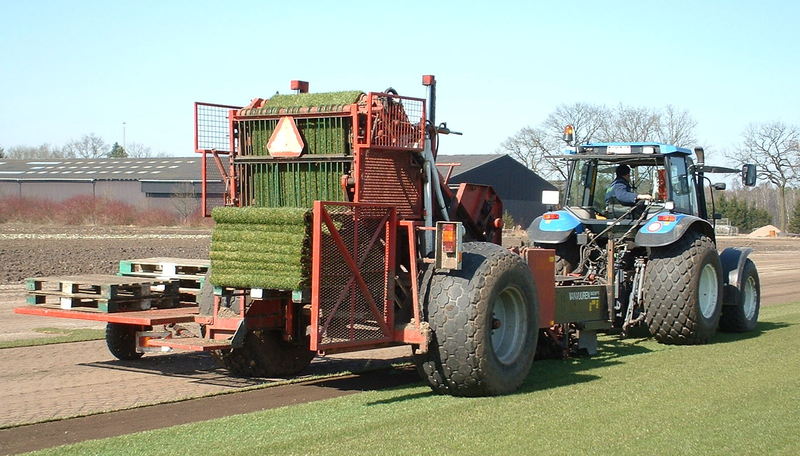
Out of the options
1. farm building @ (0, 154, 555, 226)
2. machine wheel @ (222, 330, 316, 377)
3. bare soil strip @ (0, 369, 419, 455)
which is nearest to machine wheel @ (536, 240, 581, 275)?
bare soil strip @ (0, 369, 419, 455)

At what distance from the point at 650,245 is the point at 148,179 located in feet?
→ 171

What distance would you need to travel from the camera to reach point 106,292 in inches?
382

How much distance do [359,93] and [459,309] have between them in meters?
2.29

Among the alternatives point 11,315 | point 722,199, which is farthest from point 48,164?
point 11,315

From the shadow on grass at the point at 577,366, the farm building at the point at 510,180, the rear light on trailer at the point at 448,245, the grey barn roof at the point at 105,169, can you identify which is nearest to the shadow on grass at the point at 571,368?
the shadow on grass at the point at 577,366

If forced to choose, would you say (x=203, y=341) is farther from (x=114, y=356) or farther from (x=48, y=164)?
(x=48, y=164)

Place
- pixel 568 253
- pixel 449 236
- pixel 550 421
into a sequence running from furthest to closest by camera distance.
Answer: pixel 568 253
pixel 449 236
pixel 550 421

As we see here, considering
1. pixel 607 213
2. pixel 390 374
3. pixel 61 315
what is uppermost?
pixel 607 213

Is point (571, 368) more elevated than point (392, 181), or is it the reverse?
point (392, 181)

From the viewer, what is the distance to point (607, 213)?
13.2m

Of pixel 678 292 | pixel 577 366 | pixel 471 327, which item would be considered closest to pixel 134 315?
pixel 471 327

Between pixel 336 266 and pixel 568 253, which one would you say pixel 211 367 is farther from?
pixel 568 253

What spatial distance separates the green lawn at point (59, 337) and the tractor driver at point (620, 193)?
691 centimetres

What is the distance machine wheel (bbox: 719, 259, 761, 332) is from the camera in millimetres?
13591
